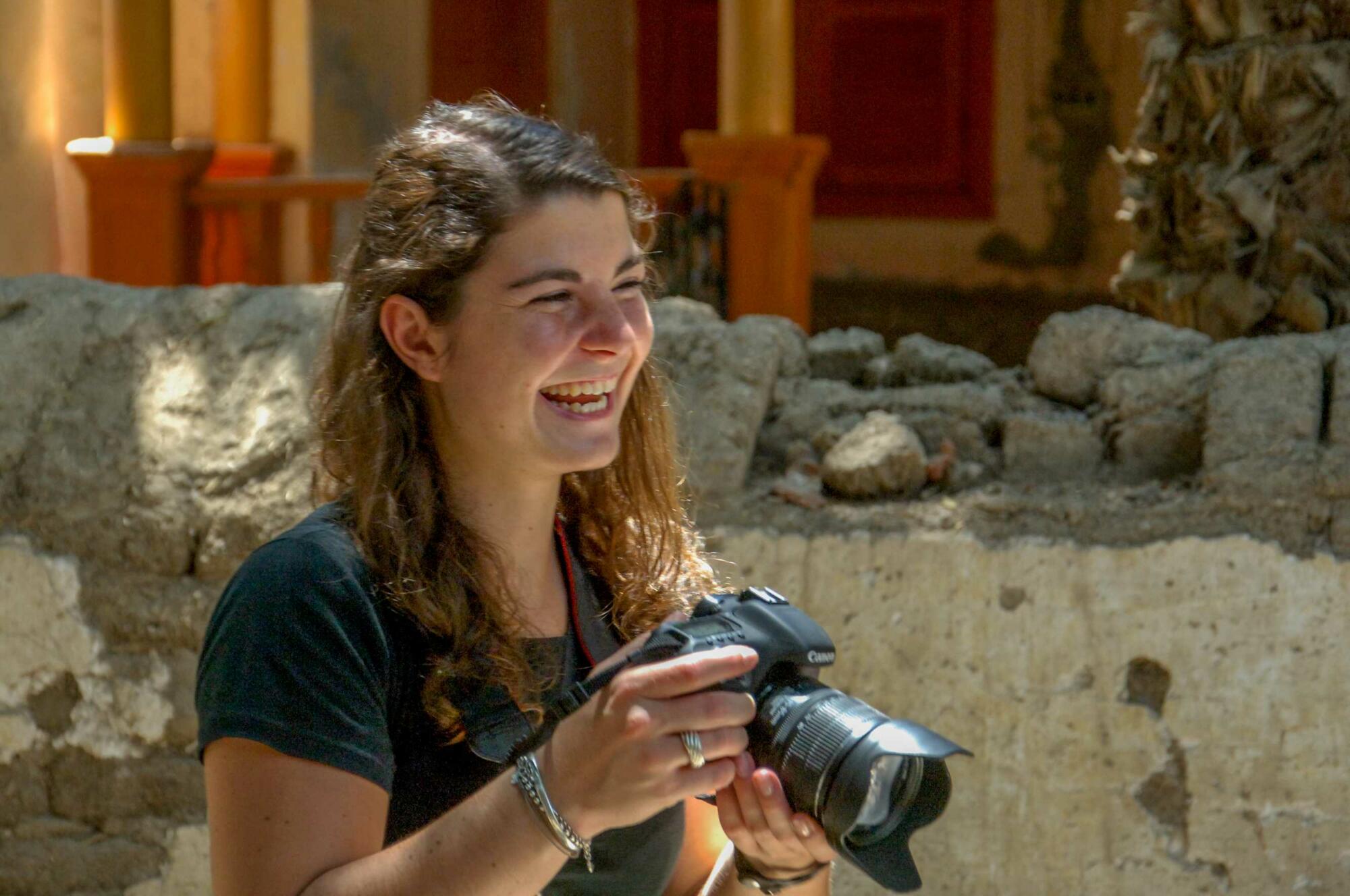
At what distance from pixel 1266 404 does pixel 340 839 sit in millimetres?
2009

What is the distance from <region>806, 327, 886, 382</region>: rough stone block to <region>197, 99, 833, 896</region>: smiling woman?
170 cm

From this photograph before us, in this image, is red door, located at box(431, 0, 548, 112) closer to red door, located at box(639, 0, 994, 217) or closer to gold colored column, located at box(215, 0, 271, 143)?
gold colored column, located at box(215, 0, 271, 143)

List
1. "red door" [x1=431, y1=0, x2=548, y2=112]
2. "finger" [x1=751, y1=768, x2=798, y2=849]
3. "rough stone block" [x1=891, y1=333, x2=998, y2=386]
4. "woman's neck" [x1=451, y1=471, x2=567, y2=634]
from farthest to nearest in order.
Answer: "red door" [x1=431, y1=0, x2=548, y2=112], "rough stone block" [x1=891, y1=333, x2=998, y2=386], "woman's neck" [x1=451, y1=471, x2=567, y2=634], "finger" [x1=751, y1=768, x2=798, y2=849]

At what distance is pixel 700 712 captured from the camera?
135cm

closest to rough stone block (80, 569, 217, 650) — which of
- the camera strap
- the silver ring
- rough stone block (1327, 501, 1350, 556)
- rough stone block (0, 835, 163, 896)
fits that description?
rough stone block (0, 835, 163, 896)

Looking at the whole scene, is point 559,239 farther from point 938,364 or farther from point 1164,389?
point 938,364

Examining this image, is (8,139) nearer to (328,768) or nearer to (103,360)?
(103,360)

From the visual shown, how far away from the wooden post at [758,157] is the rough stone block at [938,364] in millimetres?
3107

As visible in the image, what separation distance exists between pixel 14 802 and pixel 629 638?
1701 mm

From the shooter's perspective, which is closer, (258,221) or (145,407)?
(145,407)

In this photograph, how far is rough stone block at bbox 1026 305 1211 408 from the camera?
3135 millimetres

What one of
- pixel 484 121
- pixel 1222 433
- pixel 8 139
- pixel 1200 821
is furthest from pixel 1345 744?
pixel 8 139

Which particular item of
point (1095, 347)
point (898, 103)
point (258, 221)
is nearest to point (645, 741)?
point (1095, 347)

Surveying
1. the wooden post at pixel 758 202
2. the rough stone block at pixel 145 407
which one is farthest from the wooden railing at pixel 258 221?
the rough stone block at pixel 145 407
